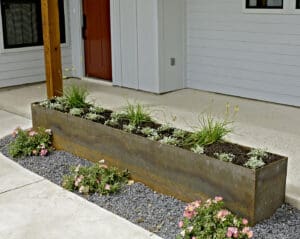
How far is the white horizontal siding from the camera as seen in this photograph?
6184 millimetres

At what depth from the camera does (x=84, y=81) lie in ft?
27.4

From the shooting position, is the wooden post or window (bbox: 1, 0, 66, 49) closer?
the wooden post

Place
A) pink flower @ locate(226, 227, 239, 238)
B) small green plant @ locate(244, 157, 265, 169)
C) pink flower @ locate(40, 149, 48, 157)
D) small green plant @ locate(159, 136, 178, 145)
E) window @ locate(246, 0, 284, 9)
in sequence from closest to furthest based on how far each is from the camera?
pink flower @ locate(226, 227, 239, 238), small green plant @ locate(244, 157, 265, 169), small green plant @ locate(159, 136, 178, 145), pink flower @ locate(40, 149, 48, 157), window @ locate(246, 0, 284, 9)

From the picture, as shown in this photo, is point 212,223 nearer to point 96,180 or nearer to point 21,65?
point 96,180

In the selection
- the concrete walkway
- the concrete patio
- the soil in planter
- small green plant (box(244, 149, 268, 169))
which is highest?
small green plant (box(244, 149, 268, 169))

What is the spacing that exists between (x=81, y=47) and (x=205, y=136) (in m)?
5.14

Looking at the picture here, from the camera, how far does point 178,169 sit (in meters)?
3.69

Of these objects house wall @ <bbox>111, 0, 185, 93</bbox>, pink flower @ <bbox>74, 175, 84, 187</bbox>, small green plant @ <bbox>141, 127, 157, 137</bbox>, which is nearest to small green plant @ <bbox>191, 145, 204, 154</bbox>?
small green plant @ <bbox>141, 127, 157, 137</bbox>

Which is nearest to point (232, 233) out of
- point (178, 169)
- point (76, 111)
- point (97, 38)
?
point (178, 169)

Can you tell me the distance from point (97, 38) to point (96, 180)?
4478mm

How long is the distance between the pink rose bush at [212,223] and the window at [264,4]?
356cm

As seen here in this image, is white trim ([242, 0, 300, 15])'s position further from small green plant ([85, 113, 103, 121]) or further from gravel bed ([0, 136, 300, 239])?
gravel bed ([0, 136, 300, 239])

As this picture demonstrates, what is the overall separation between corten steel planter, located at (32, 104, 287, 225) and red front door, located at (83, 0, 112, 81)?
10.9 ft

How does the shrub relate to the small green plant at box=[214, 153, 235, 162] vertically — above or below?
below
